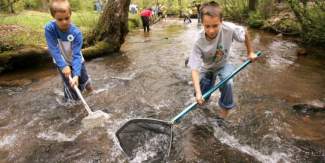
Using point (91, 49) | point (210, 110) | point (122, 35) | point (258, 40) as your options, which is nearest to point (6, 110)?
point (210, 110)

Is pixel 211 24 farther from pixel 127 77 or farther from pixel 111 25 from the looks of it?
pixel 111 25

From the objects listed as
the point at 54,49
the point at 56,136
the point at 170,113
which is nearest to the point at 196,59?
the point at 170,113

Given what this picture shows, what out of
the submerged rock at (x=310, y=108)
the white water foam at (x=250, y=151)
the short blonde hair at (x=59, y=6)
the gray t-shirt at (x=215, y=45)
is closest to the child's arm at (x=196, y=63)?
the gray t-shirt at (x=215, y=45)

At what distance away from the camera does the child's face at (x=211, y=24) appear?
347cm

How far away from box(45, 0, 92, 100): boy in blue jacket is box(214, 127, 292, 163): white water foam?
1.99m

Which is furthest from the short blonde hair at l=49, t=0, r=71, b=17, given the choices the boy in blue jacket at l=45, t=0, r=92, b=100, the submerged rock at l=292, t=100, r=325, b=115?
the submerged rock at l=292, t=100, r=325, b=115

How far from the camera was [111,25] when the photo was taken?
9.27 meters

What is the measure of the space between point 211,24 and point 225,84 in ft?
3.11

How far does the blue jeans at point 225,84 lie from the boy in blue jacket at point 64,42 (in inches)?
65.6

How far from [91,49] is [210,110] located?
4.63 meters

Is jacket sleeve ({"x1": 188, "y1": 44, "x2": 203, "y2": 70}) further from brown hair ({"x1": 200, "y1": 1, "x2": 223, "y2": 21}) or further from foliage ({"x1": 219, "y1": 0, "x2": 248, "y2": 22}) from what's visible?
foliage ({"x1": 219, "y1": 0, "x2": 248, "y2": 22})

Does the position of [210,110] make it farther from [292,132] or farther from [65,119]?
[65,119]

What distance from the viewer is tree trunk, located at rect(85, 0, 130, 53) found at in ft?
30.2

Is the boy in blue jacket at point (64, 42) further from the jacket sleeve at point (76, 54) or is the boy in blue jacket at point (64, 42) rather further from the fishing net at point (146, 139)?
the fishing net at point (146, 139)
